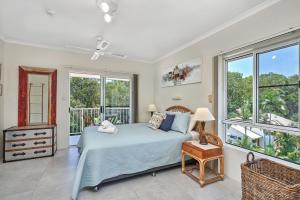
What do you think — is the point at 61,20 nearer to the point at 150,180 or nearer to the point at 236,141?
the point at 150,180

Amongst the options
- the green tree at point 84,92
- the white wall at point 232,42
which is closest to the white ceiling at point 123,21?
the white wall at point 232,42

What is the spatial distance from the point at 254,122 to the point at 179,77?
197 centimetres

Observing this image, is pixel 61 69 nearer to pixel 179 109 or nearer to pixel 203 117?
pixel 179 109

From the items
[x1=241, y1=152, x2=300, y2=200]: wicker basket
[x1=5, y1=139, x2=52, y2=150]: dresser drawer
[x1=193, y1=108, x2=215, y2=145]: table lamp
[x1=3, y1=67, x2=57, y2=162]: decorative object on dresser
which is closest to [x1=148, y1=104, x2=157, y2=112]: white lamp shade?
[x1=193, y1=108, x2=215, y2=145]: table lamp

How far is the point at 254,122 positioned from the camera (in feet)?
7.72

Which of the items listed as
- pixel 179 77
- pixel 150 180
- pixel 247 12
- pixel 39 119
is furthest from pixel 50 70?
pixel 247 12

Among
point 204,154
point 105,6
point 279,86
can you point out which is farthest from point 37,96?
point 279,86

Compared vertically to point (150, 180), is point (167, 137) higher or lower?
higher

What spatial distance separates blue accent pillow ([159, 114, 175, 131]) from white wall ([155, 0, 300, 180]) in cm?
55

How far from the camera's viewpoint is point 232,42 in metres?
2.55

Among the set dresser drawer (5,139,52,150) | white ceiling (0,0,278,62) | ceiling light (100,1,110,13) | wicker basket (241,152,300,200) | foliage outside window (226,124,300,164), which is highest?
white ceiling (0,0,278,62)

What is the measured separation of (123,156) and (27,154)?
2399 millimetres

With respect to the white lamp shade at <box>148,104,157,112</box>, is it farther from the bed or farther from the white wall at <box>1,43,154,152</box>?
the bed

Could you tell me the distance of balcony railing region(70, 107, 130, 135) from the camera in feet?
16.1
